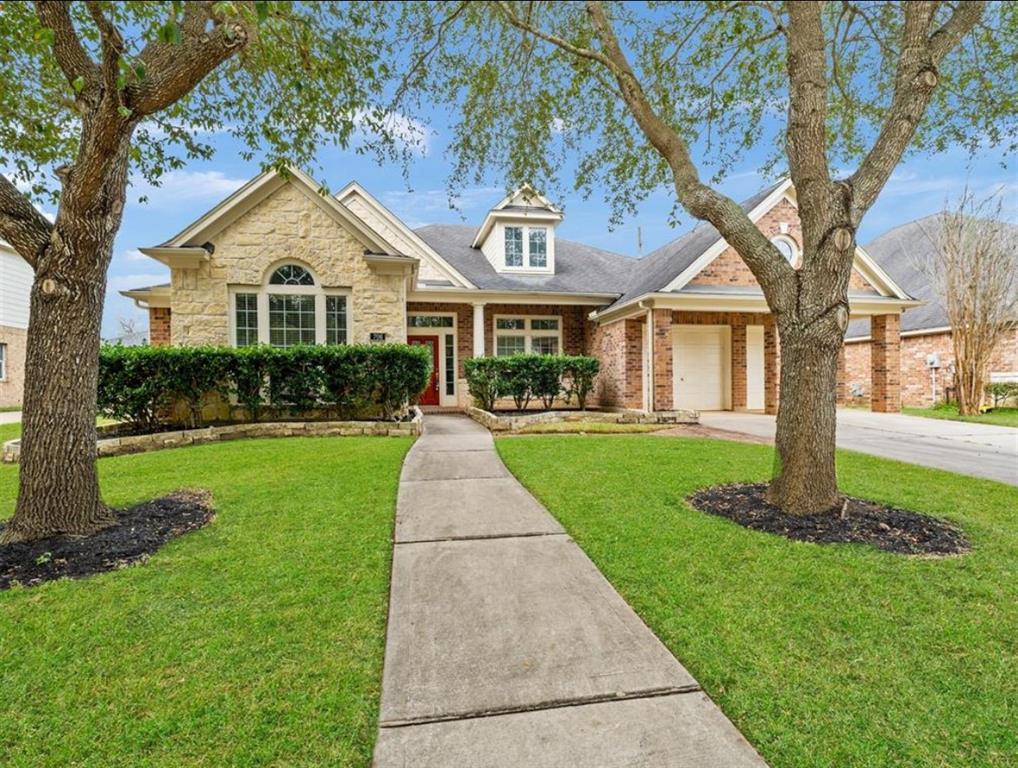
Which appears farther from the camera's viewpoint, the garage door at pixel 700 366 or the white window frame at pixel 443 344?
the garage door at pixel 700 366

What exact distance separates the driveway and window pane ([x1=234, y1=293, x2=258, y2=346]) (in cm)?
1050

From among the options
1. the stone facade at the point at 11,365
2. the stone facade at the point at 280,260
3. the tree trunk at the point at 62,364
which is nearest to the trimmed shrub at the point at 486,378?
the stone facade at the point at 280,260

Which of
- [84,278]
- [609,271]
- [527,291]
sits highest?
[609,271]

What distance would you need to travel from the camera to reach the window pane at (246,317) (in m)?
10.8

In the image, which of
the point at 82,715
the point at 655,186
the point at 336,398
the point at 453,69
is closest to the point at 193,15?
the point at 453,69

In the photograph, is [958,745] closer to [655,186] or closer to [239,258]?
[655,186]

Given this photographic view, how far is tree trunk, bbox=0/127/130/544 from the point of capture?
3922mm

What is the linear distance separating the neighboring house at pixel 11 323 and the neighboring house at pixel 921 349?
3166 cm

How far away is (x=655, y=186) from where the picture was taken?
7.52 meters

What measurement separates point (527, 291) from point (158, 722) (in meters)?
13.2

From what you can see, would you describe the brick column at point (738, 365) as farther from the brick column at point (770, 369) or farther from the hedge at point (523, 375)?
the hedge at point (523, 375)

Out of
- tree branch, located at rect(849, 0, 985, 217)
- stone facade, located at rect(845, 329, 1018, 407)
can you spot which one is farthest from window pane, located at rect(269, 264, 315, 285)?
stone facade, located at rect(845, 329, 1018, 407)

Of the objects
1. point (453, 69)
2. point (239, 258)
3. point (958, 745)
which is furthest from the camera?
point (239, 258)

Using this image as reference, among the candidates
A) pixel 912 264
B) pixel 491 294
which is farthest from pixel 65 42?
pixel 912 264
